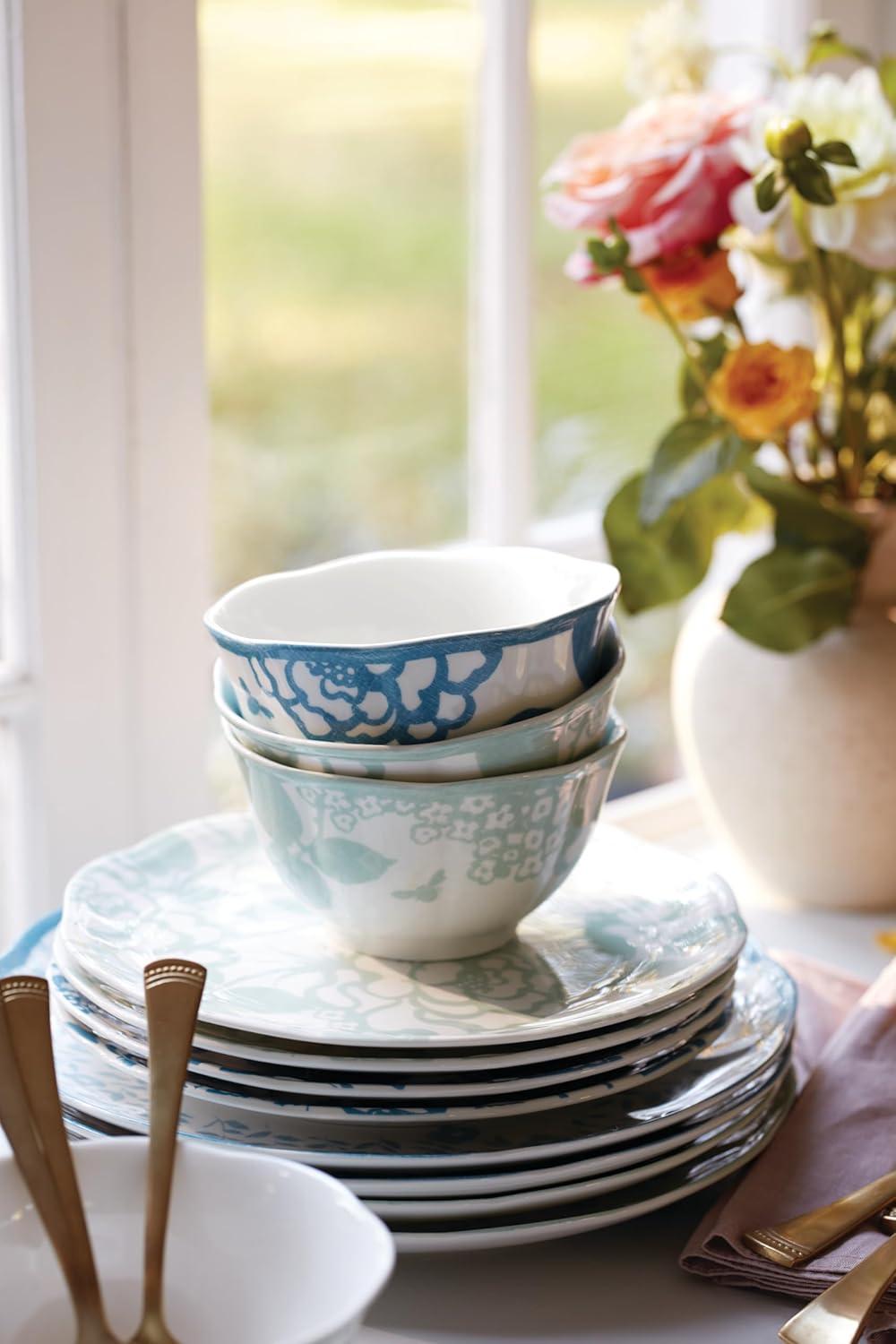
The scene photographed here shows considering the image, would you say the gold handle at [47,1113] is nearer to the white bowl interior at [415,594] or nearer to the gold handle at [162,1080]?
the gold handle at [162,1080]

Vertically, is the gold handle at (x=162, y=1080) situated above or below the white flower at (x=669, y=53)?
below

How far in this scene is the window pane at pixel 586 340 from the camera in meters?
1.25

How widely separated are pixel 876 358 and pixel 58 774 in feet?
1.87

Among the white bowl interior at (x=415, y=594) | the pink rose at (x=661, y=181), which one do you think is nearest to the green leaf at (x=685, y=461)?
the pink rose at (x=661, y=181)

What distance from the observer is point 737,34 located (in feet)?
4.44

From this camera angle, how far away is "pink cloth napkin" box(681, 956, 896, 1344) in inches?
20.4

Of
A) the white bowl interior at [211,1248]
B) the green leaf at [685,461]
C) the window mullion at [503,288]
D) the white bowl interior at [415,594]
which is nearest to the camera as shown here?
the white bowl interior at [211,1248]

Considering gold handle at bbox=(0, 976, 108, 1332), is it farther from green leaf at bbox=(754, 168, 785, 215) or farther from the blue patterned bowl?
green leaf at bbox=(754, 168, 785, 215)

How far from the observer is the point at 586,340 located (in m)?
1.83

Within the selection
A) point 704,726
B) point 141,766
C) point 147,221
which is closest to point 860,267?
point 704,726

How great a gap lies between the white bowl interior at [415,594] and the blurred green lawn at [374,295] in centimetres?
55

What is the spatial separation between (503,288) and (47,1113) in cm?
82

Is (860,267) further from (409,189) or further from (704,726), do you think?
(409,189)

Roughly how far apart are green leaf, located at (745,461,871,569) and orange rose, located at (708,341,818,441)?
0.13ft
